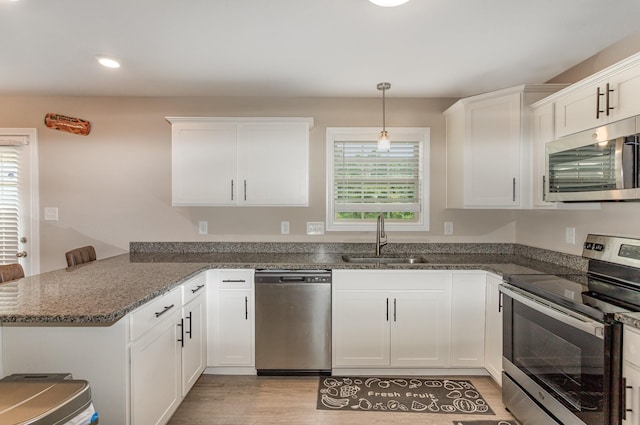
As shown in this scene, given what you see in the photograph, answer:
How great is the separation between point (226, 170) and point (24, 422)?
210 centimetres

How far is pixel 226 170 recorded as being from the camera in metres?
2.84

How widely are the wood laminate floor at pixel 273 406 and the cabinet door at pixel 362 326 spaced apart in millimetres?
410

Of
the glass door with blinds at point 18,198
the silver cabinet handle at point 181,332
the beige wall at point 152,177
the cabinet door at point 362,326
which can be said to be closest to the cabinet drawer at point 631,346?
the cabinet door at point 362,326

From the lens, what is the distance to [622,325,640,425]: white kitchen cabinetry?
132cm

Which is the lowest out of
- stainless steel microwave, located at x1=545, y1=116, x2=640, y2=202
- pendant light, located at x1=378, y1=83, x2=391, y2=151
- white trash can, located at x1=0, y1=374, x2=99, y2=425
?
white trash can, located at x1=0, y1=374, x2=99, y2=425

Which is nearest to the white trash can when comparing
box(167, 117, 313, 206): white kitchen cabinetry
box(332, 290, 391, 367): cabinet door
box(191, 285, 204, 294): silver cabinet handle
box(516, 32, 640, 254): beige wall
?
box(191, 285, 204, 294): silver cabinet handle

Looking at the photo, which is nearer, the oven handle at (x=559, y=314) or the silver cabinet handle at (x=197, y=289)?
the oven handle at (x=559, y=314)

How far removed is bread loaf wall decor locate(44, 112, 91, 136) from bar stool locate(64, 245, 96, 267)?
3.55ft

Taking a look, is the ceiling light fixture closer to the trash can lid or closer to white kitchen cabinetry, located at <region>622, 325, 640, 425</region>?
white kitchen cabinetry, located at <region>622, 325, 640, 425</region>

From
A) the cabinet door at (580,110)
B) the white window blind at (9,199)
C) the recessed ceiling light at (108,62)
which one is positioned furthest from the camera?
the white window blind at (9,199)

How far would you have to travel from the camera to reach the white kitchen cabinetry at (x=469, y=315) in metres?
2.52

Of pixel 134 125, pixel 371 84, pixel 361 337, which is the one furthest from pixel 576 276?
pixel 134 125

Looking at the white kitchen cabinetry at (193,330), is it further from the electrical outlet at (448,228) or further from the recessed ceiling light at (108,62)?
the electrical outlet at (448,228)

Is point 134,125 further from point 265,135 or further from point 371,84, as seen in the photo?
point 371,84
